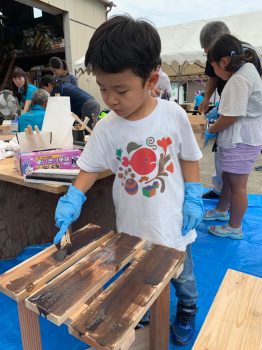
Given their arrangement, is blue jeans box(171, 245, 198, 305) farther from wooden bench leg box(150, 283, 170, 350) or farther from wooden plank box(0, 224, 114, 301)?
wooden plank box(0, 224, 114, 301)

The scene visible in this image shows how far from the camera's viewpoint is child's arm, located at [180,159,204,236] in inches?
44.9

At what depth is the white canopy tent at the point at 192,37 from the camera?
5684 millimetres

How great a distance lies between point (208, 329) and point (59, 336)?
85cm

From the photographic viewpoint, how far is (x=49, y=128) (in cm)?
176

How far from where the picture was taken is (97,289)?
0.84 metres

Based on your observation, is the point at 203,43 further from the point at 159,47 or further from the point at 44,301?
the point at 44,301

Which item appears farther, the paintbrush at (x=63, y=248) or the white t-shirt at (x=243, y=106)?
the white t-shirt at (x=243, y=106)

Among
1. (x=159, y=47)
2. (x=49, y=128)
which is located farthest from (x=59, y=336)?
(x=159, y=47)

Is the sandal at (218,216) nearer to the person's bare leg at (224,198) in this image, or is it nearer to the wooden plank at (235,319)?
the person's bare leg at (224,198)

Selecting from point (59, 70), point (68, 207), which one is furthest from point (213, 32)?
point (59, 70)

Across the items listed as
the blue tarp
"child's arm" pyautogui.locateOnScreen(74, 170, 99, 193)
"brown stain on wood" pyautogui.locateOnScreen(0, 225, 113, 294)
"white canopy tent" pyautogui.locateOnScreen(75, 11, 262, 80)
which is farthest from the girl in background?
"white canopy tent" pyautogui.locateOnScreen(75, 11, 262, 80)

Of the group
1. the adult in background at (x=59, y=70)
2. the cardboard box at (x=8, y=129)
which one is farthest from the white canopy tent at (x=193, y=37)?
the cardboard box at (x=8, y=129)

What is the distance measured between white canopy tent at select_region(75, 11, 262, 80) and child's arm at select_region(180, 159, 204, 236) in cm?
514

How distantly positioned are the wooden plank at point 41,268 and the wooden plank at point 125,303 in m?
0.19
